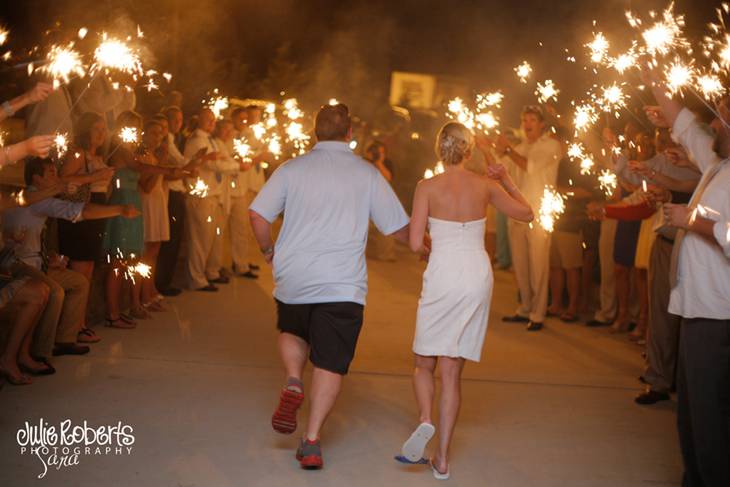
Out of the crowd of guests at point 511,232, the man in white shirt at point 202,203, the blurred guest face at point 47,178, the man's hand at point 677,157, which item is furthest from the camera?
the man in white shirt at point 202,203

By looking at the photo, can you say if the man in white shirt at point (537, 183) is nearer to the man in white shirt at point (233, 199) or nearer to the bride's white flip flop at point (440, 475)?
the man in white shirt at point (233, 199)

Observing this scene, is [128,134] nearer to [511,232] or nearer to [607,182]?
[511,232]

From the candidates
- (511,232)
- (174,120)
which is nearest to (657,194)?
(511,232)

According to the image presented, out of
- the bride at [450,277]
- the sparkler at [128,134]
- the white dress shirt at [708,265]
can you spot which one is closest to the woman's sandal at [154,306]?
the sparkler at [128,134]

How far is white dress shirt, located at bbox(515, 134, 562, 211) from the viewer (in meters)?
10.4

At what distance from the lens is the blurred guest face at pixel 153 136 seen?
9695 mm

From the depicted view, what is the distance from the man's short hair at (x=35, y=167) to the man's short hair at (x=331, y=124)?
8.34 ft

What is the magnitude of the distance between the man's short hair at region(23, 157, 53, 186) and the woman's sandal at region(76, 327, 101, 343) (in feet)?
5.06

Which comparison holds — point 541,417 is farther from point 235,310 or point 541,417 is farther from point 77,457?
point 235,310

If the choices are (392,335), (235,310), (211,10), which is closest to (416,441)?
(392,335)

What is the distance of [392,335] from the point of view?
977 cm

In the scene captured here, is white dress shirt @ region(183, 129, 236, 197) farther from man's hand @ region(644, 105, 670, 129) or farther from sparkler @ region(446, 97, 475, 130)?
man's hand @ region(644, 105, 670, 129)

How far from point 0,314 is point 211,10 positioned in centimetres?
1186
